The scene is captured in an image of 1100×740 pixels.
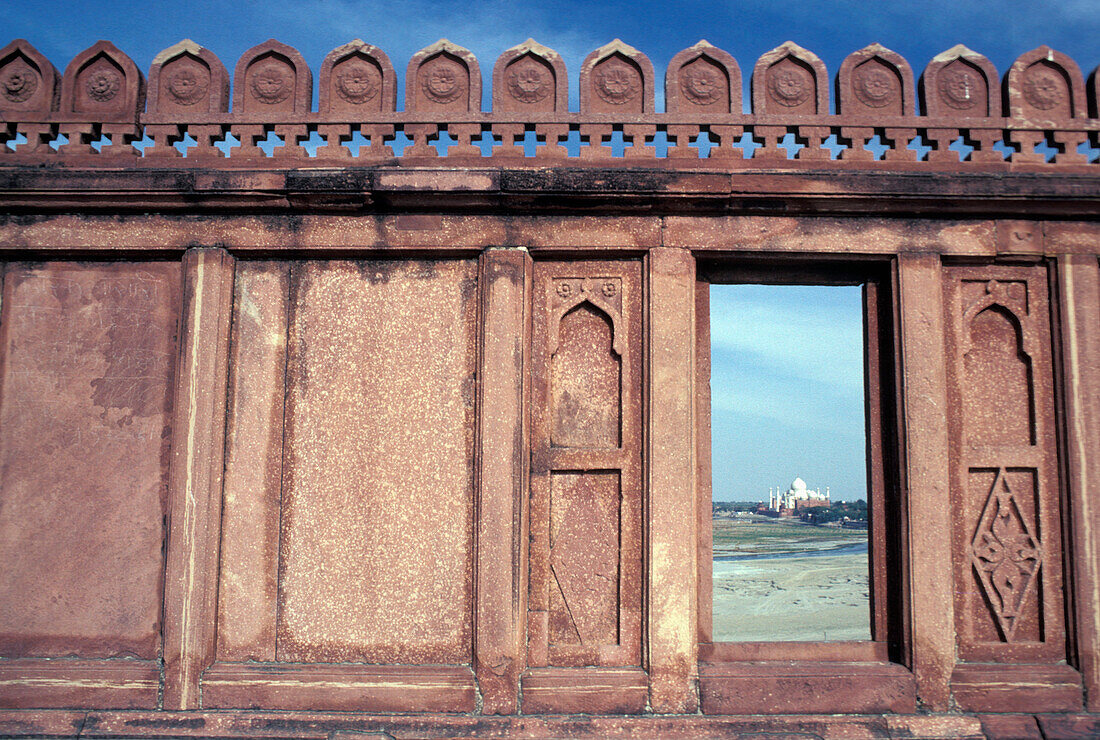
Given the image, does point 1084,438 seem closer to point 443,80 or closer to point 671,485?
point 671,485

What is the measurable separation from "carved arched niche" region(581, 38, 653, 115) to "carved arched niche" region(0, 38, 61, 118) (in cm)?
341

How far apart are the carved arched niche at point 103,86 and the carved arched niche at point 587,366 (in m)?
2.96

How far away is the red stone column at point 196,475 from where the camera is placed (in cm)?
400

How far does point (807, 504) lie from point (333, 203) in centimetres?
4977

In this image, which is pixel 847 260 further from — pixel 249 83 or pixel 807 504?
pixel 807 504

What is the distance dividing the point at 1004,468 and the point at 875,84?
2.48 meters

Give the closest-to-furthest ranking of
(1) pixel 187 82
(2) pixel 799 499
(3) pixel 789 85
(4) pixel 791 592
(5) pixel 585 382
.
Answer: (5) pixel 585 382 < (3) pixel 789 85 < (1) pixel 187 82 < (4) pixel 791 592 < (2) pixel 799 499

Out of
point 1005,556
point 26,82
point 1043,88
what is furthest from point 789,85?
point 26,82

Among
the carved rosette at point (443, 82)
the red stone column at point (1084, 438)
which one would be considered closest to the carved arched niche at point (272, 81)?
Answer: the carved rosette at point (443, 82)

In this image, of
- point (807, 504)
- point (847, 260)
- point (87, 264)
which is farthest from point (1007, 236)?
point (807, 504)

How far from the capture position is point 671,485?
405 centimetres

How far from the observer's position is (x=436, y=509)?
13.5 ft

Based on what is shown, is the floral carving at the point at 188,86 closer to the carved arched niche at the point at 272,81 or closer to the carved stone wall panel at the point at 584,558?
the carved arched niche at the point at 272,81

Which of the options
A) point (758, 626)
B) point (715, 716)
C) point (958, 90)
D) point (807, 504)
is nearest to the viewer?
point (715, 716)
